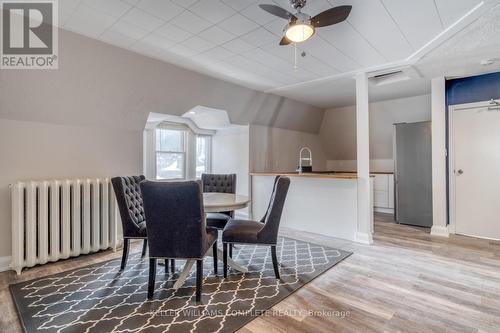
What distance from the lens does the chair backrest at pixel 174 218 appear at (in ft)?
6.72

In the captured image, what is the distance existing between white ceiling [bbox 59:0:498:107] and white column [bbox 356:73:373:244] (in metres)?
→ 0.41

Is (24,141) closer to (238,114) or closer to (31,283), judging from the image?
(31,283)

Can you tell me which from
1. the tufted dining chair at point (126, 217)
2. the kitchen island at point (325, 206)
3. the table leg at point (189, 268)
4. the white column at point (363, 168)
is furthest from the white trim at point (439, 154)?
the tufted dining chair at point (126, 217)

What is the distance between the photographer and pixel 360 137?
3.81 meters

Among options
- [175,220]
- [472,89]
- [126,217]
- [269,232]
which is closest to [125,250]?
[126,217]

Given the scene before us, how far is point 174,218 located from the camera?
209cm

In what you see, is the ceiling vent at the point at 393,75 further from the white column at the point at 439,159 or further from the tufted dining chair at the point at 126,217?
the tufted dining chair at the point at 126,217

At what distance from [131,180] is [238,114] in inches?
97.9

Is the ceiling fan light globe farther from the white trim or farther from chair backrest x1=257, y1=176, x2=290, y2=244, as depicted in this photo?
the white trim

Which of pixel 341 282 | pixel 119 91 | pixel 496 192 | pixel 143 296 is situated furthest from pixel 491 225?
pixel 119 91

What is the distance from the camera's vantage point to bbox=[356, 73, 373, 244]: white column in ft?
12.1

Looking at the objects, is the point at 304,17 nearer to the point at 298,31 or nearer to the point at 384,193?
the point at 298,31

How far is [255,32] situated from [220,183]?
2.17 metres

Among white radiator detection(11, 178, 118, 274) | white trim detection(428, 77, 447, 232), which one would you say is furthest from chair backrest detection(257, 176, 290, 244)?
white trim detection(428, 77, 447, 232)
